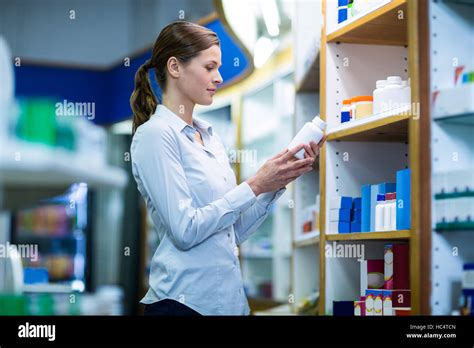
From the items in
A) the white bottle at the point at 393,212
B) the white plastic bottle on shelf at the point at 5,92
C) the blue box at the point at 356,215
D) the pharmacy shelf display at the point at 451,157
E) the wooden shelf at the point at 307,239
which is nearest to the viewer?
the pharmacy shelf display at the point at 451,157

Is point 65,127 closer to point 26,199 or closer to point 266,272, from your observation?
point 26,199

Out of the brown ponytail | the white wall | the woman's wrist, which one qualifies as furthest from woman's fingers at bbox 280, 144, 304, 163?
the white wall

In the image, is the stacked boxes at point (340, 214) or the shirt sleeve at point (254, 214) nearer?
the shirt sleeve at point (254, 214)

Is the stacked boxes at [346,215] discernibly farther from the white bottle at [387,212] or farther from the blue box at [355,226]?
the white bottle at [387,212]

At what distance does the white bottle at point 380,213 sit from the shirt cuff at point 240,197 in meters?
0.45

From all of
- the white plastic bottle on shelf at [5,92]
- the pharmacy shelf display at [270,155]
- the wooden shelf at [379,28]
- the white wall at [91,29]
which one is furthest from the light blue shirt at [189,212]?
the white wall at [91,29]

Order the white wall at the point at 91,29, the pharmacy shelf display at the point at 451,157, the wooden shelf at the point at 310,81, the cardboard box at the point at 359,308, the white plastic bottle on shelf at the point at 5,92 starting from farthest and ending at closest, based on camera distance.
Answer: the white wall at the point at 91,29 < the white plastic bottle on shelf at the point at 5,92 < the wooden shelf at the point at 310,81 < the cardboard box at the point at 359,308 < the pharmacy shelf display at the point at 451,157

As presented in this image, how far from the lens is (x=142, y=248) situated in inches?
315

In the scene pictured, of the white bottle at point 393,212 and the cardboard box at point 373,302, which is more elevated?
the white bottle at point 393,212

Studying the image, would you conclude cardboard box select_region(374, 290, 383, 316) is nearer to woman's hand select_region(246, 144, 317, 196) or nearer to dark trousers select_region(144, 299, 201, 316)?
woman's hand select_region(246, 144, 317, 196)

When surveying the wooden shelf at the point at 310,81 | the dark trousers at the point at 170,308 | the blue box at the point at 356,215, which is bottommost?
the dark trousers at the point at 170,308

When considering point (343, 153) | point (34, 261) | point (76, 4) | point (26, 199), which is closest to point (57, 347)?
point (343, 153)

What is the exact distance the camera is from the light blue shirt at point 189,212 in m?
1.96

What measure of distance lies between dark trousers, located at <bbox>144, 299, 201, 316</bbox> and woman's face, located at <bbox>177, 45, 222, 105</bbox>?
0.60m
